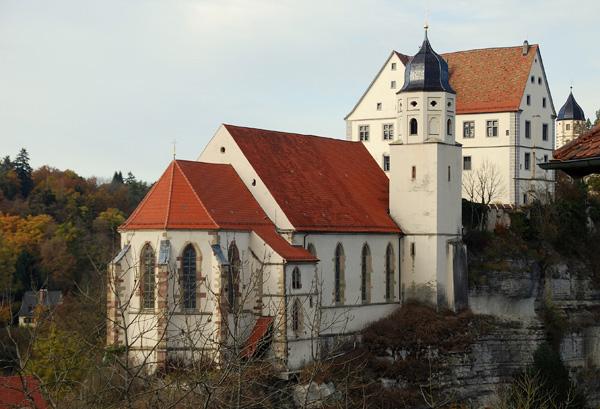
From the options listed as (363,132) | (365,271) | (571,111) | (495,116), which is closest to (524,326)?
(365,271)

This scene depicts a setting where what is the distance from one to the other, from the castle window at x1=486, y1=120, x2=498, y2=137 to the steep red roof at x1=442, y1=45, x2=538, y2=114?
Result: 745 mm

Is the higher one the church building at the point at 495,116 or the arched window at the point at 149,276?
the church building at the point at 495,116

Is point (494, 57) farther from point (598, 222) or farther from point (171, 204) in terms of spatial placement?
point (171, 204)

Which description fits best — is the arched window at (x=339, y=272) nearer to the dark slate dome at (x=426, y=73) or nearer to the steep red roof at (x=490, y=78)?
the dark slate dome at (x=426, y=73)

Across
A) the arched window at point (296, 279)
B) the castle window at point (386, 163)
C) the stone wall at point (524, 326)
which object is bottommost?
the stone wall at point (524, 326)

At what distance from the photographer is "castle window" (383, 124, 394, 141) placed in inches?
2473

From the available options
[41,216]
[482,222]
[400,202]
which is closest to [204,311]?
[400,202]

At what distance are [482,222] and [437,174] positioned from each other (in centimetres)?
669

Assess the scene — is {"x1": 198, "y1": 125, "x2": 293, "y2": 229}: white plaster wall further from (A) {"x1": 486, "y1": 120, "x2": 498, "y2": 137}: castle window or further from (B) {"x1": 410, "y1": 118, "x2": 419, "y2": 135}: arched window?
(A) {"x1": 486, "y1": 120, "x2": 498, "y2": 137}: castle window

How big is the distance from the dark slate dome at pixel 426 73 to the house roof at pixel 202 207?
11757 millimetres

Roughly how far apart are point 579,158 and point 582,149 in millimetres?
319

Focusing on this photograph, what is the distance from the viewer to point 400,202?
52.8 m

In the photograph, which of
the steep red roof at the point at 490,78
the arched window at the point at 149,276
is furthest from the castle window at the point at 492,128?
the arched window at the point at 149,276

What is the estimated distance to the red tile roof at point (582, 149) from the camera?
46.4 feet
